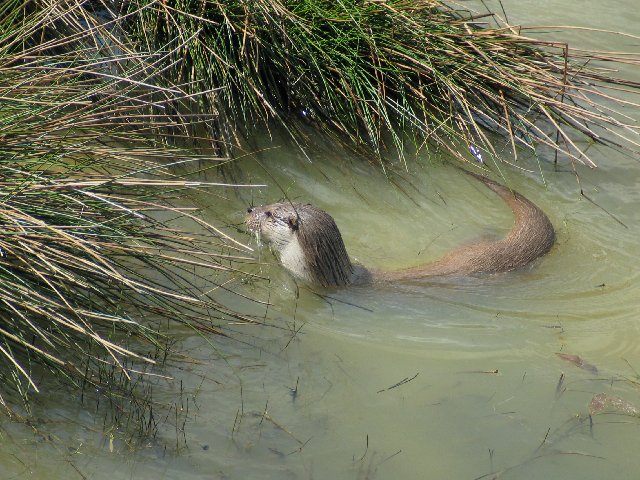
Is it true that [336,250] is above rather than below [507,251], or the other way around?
above

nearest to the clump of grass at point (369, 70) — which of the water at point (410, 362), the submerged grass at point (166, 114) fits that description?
the submerged grass at point (166, 114)

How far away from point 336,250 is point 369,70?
44.6 inches

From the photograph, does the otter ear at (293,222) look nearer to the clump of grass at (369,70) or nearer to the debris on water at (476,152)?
the clump of grass at (369,70)

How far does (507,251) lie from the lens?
4.31 m

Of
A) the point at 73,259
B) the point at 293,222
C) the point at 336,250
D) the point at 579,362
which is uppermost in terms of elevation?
the point at 73,259

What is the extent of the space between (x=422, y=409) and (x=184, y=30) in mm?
2175

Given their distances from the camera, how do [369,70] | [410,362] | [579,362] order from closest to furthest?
1. [410,362]
2. [579,362]
3. [369,70]

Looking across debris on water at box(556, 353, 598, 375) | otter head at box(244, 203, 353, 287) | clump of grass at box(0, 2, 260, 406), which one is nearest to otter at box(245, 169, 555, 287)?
otter head at box(244, 203, 353, 287)

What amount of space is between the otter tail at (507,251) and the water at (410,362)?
7cm

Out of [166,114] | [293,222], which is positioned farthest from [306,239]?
[166,114]

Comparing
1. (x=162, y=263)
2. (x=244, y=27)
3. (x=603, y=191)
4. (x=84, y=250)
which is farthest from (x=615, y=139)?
(x=84, y=250)

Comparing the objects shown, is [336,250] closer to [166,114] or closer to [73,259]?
[166,114]

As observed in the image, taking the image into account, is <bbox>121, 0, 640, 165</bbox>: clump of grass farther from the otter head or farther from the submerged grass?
the otter head

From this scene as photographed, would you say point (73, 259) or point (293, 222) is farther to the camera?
point (293, 222)
